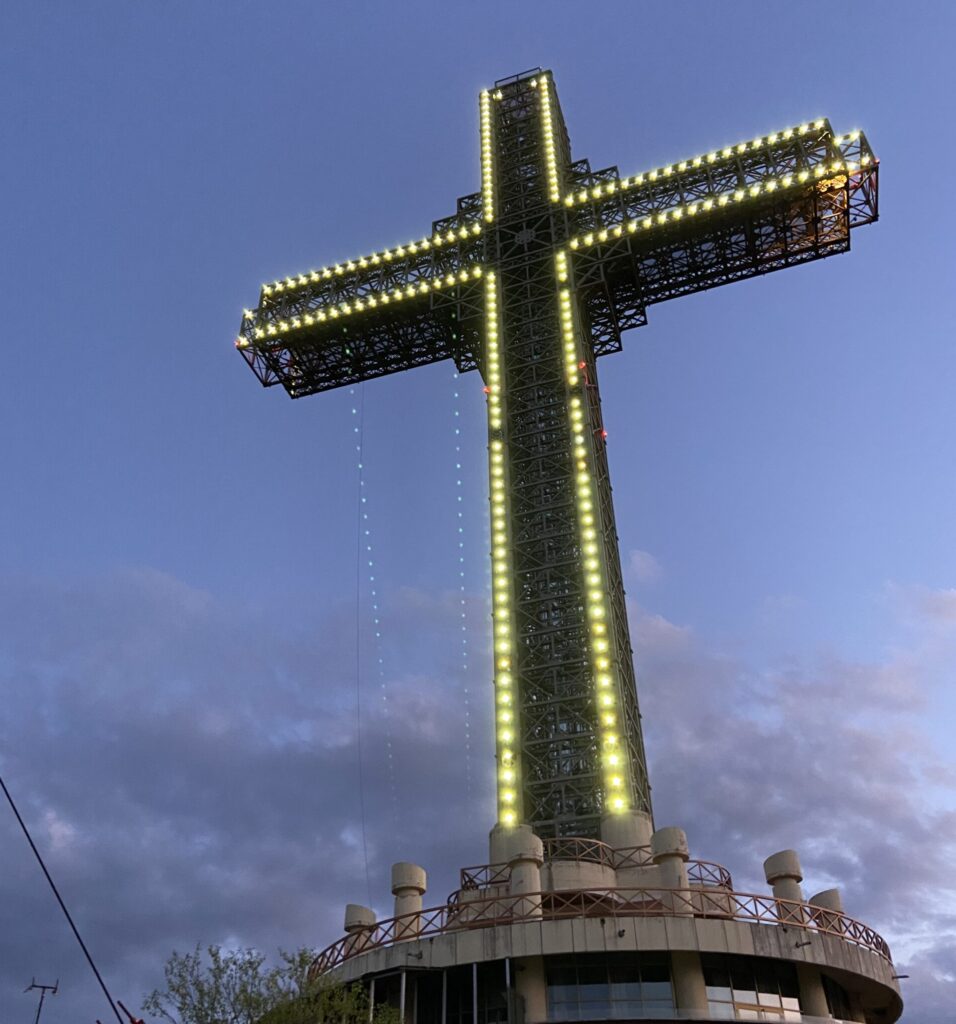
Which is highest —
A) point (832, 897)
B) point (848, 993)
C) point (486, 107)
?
point (486, 107)

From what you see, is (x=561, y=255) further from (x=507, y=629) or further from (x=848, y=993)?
(x=848, y=993)

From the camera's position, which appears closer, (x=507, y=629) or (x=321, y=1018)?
(x=321, y=1018)

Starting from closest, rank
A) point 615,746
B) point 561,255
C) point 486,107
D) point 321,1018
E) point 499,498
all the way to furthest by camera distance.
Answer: point 321,1018, point 615,746, point 499,498, point 561,255, point 486,107

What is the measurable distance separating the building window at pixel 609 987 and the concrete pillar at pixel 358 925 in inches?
257

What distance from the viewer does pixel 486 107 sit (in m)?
66.6

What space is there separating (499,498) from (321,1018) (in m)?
26.4

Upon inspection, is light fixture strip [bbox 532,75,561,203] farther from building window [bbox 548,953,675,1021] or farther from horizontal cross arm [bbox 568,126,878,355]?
building window [bbox 548,953,675,1021]

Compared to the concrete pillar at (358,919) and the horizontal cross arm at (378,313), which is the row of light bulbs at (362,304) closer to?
the horizontal cross arm at (378,313)

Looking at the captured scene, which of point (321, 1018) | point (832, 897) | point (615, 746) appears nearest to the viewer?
point (321, 1018)

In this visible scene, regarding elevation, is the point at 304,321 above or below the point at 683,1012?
above

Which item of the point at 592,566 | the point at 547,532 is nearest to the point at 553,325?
the point at 547,532

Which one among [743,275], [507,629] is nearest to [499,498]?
[507,629]

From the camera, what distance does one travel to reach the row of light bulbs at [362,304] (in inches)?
2379

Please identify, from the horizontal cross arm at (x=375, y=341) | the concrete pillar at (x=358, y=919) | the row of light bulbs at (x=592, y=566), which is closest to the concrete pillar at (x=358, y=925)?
the concrete pillar at (x=358, y=919)
